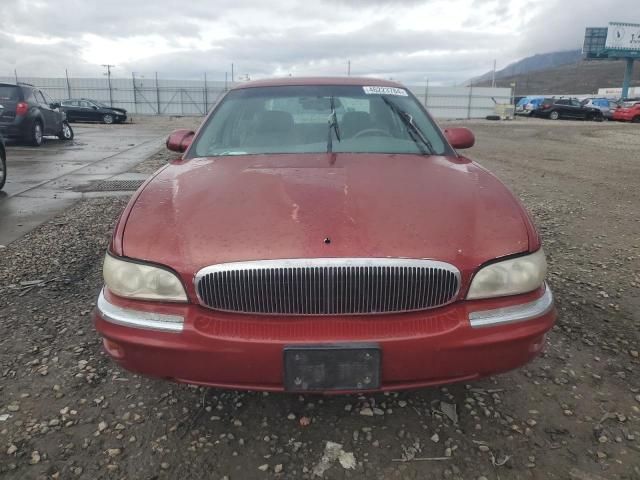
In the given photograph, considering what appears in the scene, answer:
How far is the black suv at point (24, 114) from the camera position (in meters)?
11.8

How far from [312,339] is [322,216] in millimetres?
509

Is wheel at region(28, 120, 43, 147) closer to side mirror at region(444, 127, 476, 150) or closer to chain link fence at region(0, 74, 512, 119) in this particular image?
side mirror at region(444, 127, 476, 150)

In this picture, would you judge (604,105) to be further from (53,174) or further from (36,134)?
(53,174)

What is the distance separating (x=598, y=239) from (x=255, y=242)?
4318mm

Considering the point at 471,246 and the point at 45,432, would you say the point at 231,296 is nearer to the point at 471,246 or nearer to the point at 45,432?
the point at 471,246

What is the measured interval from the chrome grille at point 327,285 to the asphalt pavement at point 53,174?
3908 millimetres

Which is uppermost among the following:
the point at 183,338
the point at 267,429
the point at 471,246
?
the point at 471,246

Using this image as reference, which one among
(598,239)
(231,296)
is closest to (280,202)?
(231,296)

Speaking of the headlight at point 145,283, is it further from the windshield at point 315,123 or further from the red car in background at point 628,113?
the red car in background at point 628,113

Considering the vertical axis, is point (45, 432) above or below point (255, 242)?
below

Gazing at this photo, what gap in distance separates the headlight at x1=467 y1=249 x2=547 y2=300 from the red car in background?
120 feet

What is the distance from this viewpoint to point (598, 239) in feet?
16.2

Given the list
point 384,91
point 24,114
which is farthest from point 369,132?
point 24,114

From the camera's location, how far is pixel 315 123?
317cm
